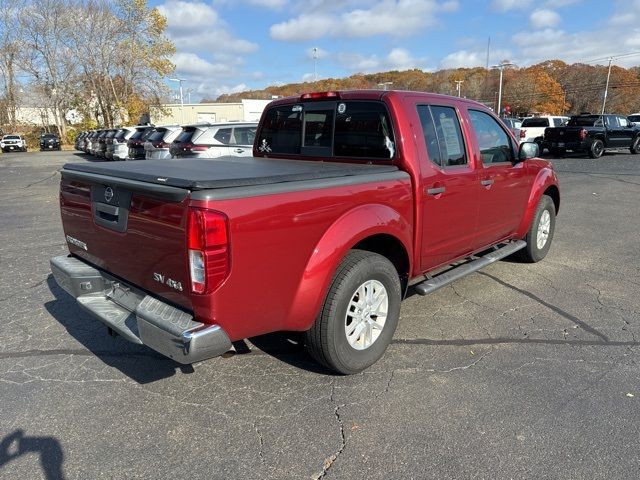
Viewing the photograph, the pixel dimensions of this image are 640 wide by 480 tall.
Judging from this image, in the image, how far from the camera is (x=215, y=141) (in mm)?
11133

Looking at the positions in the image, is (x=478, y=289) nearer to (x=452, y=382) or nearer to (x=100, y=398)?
(x=452, y=382)

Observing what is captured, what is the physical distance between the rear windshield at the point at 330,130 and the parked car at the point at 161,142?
9.81 metres

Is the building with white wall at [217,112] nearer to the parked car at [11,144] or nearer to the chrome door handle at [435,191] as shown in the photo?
the parked car at [11,144]

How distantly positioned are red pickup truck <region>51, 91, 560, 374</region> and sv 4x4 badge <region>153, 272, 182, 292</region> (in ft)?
0.04

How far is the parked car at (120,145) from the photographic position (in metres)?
20.8

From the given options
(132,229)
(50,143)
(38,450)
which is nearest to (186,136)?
(132,229)

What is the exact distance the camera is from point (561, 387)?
10.2 ft

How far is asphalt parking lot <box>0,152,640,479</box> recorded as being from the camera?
2.46 meters

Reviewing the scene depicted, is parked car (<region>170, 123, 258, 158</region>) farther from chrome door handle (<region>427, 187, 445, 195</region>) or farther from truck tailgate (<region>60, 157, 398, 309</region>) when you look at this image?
chrome door handle (<region>427, 187, 445, 195</region>)

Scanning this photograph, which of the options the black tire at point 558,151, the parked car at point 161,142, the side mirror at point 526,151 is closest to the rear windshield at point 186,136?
the parked car at point 161,142

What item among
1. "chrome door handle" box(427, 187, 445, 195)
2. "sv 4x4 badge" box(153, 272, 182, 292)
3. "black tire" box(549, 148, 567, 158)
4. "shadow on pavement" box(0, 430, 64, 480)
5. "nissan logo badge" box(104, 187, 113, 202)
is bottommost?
Result: "shadow on pavement" box(0, 430, 64, 480)

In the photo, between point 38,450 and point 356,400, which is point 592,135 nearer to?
point 356,400

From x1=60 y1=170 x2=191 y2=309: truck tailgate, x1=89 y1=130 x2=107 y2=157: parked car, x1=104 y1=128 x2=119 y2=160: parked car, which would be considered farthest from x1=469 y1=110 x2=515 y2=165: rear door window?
x1=89 y1=130 x2=107 y2=157: parked car

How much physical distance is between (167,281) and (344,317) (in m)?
1.15
